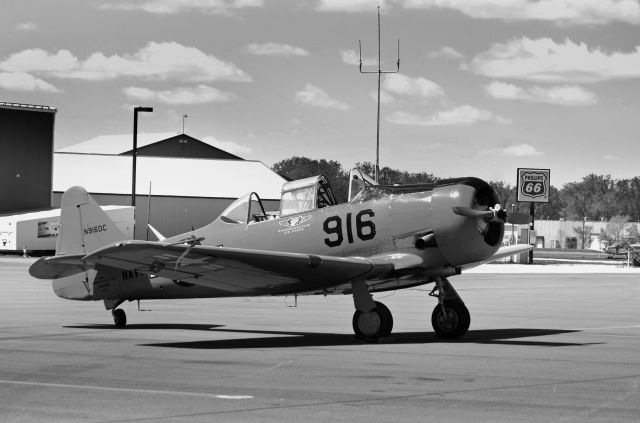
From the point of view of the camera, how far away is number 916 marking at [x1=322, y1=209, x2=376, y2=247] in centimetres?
1491

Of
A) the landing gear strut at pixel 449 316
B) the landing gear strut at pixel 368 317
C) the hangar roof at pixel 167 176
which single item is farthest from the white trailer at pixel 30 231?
the landing gear strut at pixel 368 317

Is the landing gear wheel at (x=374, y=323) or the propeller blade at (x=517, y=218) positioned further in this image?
the propeller blade at (x=517, y=218)

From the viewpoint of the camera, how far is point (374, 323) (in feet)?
46.8

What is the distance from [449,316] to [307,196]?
9.37 feet

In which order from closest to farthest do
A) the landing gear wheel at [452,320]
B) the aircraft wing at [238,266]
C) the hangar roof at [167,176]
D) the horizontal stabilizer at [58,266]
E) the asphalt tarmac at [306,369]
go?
the asphalt tarmac at [306,369] < the aircraft wing at [238,266] < the horizontal stabilizer at [58,266] < the landing gear wheel at [452,320] < the hangar roof at [167,176]

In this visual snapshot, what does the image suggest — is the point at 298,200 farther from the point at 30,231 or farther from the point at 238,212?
the point at 30,231

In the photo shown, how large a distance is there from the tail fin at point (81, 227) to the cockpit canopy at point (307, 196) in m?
3.02

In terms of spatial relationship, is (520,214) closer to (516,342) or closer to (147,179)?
(516,342)

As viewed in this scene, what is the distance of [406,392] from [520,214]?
6.96 meters

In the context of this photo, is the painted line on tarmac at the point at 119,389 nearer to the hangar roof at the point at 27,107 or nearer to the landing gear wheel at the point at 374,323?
the landing gear wheel at the point at 374,323

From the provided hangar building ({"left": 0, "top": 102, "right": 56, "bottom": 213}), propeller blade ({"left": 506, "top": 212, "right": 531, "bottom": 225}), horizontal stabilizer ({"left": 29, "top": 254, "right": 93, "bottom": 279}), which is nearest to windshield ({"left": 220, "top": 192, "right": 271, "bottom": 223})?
horizontal stabilizer ({"left": 29, "top": 254, "right": 93, "bottom": 279})

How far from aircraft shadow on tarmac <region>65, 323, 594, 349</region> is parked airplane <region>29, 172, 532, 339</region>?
0.42 metres

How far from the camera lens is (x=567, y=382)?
9867mm

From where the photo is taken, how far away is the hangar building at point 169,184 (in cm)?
8275
